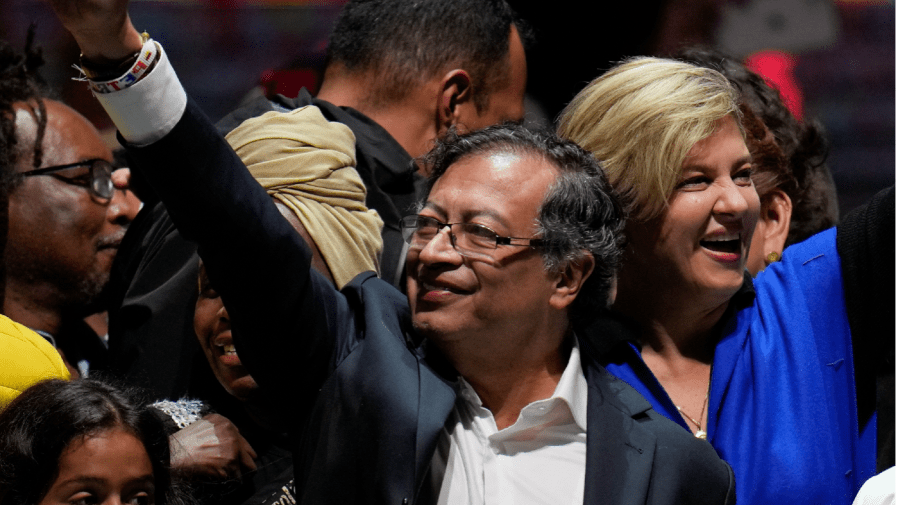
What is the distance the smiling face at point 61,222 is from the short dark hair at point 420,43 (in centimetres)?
85

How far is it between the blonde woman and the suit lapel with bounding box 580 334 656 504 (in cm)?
22

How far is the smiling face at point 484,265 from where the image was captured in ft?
6.82

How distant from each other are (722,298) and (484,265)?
66 cm

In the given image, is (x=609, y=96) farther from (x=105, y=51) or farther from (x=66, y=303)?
(x=66, y=303)

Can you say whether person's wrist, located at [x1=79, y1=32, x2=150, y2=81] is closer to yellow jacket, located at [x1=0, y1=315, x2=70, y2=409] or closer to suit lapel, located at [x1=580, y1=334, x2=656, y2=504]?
yellow jacket, located at [x1=0, y1=315, x2=70, y2=409]

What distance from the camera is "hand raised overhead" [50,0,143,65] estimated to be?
1595 mm

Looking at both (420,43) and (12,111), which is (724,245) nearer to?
(420,43)

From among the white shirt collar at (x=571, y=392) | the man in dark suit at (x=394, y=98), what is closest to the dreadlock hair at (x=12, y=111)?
the man in dark suit at (x=394, y=98)

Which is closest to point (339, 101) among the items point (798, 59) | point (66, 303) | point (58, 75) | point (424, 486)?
point (66, 303)

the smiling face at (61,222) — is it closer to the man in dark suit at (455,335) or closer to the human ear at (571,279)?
the man in dark suit at (455,335)

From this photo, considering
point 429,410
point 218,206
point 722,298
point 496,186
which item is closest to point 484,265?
point 496,186

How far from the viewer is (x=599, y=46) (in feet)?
14.6

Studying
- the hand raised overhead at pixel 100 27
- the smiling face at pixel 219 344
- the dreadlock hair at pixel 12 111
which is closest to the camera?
the hand raised overhead at pixel 100 27

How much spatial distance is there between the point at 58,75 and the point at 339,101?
6.56 ft
